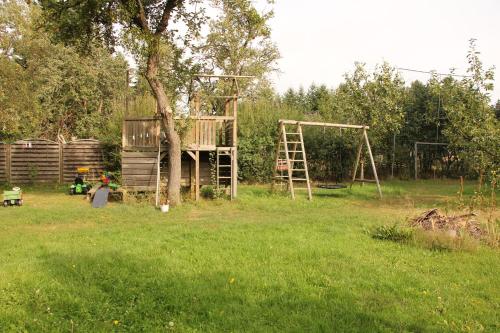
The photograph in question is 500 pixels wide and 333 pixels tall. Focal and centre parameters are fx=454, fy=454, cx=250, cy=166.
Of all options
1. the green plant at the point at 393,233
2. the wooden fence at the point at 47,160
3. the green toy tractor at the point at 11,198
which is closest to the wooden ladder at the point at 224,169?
the green toy tractor at the point at 11,198

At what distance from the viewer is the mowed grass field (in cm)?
407

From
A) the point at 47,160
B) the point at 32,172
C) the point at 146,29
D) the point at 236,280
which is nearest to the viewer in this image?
the point at 236,280

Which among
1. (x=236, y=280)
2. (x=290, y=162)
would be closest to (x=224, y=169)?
(x=290, y=162)

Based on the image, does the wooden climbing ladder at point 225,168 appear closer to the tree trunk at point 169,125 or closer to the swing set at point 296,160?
the swing set at point 296,160

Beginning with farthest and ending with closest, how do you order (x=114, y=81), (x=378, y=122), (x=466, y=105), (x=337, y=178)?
(x=114, y=81) → (x=337, y=178) → (x=378, y=122) → (x=466, y=105)

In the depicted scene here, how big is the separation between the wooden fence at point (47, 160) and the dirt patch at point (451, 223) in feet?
44.8

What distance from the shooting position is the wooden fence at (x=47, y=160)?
57.3 feet

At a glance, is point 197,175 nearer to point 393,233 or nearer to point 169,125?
point 169,125

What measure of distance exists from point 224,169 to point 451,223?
9037 mm

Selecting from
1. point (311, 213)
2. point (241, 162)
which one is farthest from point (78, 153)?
point (311, 213)

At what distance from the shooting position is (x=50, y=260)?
584 cm

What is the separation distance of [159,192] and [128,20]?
4.73 metres

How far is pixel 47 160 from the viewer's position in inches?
703

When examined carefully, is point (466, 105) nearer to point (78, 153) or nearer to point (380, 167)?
point (380, 167)
